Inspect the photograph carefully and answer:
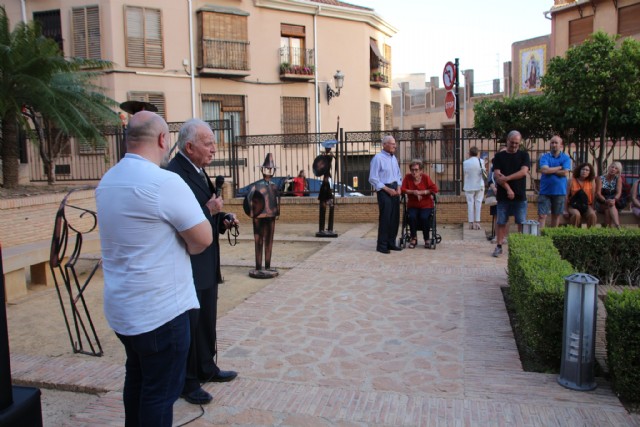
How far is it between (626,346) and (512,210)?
5.19 metres

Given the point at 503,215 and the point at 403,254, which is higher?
the point at 503,215

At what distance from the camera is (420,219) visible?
989 centimetres

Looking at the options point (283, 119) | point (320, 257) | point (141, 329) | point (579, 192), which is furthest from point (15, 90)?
point (283, 119)

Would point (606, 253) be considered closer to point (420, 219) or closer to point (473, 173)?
point (420, 219)

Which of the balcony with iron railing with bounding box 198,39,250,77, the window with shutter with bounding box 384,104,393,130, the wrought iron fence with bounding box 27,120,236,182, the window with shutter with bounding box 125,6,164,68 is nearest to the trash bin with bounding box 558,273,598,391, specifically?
the wrought iron fence with bounding box 27,120,236,182

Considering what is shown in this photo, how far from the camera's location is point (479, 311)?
611cm

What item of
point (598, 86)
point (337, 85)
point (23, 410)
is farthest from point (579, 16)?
point (23, 410)

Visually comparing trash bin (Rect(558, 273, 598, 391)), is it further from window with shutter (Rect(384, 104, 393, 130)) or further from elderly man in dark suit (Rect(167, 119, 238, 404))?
window with shutter (Rect(384, 104, 393, 130))

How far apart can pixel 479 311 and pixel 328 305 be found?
5.40ft

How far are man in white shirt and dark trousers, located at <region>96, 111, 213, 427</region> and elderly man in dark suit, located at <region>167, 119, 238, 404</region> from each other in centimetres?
76

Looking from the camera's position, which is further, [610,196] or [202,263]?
[610,196]

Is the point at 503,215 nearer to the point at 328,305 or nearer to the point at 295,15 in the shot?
the point at 328,305

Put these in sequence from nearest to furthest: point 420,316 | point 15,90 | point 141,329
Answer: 1. point 141,329
2. point 420,316
3. point 15,90

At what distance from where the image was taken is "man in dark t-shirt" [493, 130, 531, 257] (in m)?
8.66
